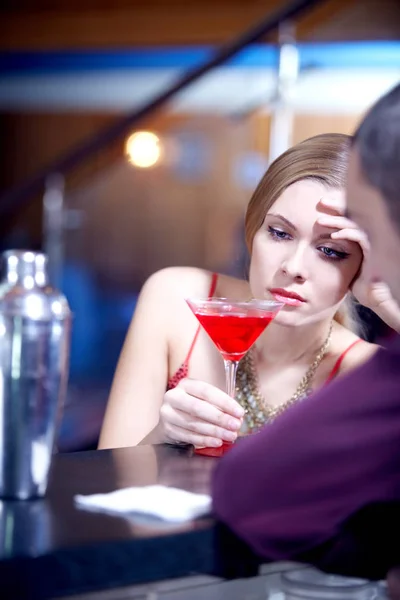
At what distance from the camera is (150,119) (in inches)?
307

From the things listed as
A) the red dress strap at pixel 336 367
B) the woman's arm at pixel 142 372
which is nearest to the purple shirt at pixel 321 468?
the woman's arm at pixel 142 372

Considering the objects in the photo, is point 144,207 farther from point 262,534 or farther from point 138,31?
point 262,534

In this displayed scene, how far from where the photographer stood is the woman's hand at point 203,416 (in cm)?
174

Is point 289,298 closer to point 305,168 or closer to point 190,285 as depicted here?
point 305,168

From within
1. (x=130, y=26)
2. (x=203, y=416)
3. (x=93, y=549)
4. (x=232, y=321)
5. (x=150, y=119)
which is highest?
(x=130, y=26)

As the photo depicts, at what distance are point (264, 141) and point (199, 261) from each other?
1.41m

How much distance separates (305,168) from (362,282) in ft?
1.13

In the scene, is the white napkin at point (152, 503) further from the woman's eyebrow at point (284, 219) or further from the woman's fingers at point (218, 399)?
the woman's eyebrow at point (284, 219)

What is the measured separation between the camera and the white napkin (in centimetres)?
122

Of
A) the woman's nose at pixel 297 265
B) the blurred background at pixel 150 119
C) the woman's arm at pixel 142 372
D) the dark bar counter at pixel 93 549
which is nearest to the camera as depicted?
the dark bar counter at pixel 93 549

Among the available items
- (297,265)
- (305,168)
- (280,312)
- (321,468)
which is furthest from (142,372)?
(321,468)

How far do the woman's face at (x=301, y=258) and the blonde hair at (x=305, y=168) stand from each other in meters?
0.02

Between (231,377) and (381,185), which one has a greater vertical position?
(381,185)

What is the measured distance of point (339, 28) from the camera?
6.60m
